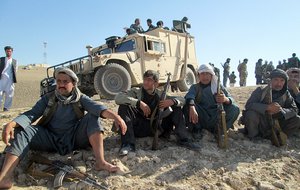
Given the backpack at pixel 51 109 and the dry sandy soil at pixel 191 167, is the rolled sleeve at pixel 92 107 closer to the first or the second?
the backpack at pixel 51 109

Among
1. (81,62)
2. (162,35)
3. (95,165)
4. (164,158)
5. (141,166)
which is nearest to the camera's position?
(95,165)

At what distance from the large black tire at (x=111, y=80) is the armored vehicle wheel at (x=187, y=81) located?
11.3 feet

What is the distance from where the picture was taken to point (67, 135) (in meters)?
3.35

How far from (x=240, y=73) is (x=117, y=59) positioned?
348 inches

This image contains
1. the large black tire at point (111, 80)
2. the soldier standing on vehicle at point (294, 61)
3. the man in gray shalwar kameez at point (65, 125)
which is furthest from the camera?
the soldier standing on vehicle at point (294, 61)

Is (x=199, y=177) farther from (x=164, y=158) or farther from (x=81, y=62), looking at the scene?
(x=81, y=62)

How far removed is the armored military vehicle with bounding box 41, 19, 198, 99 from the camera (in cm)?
767

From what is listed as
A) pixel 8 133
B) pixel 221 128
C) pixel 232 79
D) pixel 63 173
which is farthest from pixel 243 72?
pixel 8 133

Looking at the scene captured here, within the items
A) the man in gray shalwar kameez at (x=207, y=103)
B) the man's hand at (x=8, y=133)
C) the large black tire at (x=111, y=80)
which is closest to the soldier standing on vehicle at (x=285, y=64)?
the large black tire at (x=111, y=80)

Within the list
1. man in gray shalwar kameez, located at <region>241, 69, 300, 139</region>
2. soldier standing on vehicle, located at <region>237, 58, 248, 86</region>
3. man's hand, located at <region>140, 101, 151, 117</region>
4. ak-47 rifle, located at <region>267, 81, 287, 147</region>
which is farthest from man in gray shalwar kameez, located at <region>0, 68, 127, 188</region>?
soldier standing on vehicle, located at <region>237, 58, 248, 86</region>

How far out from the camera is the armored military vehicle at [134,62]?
7672 millimetres

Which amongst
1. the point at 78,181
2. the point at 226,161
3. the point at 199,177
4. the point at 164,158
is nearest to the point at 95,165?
the point at 78,181

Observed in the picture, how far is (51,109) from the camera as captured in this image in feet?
10.8

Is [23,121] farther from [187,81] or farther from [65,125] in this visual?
[187,81]
